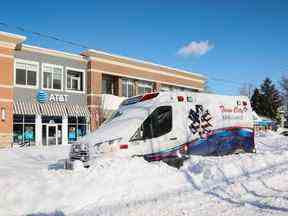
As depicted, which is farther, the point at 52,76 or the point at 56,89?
the point at 56,89

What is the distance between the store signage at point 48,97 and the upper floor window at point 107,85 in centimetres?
518

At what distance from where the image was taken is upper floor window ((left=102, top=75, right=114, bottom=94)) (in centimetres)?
3815

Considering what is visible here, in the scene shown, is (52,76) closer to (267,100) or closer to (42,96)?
(42,96)

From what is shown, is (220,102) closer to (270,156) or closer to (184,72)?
(270,156)

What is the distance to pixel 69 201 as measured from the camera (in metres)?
7.57

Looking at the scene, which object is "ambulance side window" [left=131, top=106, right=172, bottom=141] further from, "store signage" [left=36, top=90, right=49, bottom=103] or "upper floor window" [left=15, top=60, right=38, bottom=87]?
"store signage" [left=36, top=90, right=49, bottom=103]

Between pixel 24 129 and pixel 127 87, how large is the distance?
42.4 feet

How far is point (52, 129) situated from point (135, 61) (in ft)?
39.3

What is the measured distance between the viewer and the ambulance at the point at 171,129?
34.5 feet

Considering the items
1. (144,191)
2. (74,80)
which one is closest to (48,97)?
(74,80)

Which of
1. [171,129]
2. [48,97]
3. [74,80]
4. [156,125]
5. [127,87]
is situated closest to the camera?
[156,125]

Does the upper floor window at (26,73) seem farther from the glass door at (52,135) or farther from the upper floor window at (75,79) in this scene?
the glass door at (52,135)

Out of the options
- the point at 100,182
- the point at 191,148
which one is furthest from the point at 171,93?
the point at 100,182

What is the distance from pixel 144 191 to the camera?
A: 8.38 m
